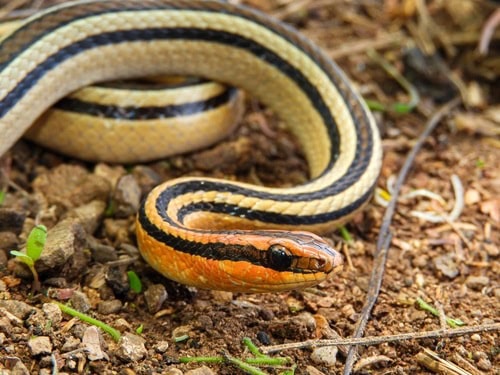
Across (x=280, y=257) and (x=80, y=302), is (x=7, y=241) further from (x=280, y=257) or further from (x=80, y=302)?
(x=280, y=257)

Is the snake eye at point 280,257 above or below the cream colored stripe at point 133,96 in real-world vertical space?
below

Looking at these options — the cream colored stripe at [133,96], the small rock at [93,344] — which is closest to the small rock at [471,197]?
the cream colored stripe at [133,96]

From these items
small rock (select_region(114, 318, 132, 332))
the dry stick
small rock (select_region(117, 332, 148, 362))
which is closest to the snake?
the dry stick

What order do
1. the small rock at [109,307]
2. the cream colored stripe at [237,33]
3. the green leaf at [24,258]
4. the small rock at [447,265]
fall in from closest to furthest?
the green leaf at [24,258] < the small rock at [109,307] < the small rock at [447,265] < the cream colored stripe at [237,33]

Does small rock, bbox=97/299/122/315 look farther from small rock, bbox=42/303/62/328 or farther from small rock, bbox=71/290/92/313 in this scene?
small rock, bbox=42/303/62/328

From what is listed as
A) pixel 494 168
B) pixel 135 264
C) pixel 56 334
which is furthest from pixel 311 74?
pixel 56 334

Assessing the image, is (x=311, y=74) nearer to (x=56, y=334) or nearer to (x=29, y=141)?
(x=29, y=141)

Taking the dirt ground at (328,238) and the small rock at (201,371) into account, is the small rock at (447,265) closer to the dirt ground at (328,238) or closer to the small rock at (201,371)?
the dirt ground at (328,238)

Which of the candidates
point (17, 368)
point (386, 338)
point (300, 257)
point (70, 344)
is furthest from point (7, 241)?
point (386, 338)
